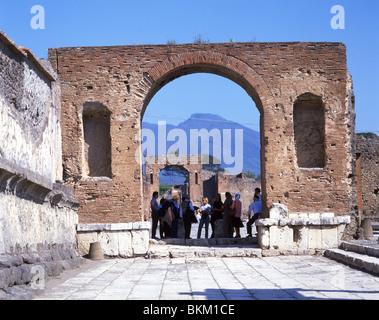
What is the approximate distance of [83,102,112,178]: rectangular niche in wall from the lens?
43.0 ft

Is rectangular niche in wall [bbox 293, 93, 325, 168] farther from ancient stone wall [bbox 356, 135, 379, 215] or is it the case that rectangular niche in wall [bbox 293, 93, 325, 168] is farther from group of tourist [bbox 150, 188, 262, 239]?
ancient stone wall [bbox 356, 135, 379, 215]

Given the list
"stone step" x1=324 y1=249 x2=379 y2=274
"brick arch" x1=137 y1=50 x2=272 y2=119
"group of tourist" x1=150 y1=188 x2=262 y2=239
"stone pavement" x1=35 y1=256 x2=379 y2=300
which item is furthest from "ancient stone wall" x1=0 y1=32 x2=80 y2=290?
"stone step" x1=324 y1=249 x2=379 y2=274

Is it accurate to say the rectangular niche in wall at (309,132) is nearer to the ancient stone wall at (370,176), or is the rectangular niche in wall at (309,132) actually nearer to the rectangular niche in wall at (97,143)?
the rectangular niche in wall at (97,143)

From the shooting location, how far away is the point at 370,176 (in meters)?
23.8

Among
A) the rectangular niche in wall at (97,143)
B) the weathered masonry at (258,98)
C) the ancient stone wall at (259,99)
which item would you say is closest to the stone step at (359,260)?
the weathered masonry at (258,98)

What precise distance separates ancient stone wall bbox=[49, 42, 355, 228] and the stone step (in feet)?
6.51

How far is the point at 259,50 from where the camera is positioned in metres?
12.8

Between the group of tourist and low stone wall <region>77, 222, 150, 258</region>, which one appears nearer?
low stone wall <region>77, 222, 150, 258</region>

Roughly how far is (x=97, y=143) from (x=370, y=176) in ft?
46.3

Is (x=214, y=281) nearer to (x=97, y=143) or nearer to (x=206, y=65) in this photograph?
(x=97, y=143)
